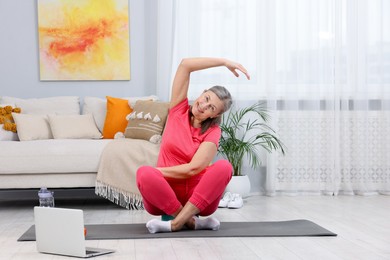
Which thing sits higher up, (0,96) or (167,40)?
(167,40)

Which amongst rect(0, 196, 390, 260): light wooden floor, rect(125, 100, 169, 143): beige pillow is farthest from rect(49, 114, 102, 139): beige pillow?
rect(0, 196, 390, 260): light wooden floor

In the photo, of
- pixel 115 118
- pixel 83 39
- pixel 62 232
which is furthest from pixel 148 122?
pixel 62 232

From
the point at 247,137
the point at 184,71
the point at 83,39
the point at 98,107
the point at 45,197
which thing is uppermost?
the point at 83,39

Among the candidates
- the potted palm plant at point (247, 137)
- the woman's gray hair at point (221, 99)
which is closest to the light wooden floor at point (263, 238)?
the potted palm plant at point (247, 137)

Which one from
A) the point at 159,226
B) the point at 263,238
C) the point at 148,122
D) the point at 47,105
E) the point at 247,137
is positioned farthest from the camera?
the point at 247,137

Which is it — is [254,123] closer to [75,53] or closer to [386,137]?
[386,137]

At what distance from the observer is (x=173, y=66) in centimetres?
588

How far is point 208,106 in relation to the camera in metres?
3.62

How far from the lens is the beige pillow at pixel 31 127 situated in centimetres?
518

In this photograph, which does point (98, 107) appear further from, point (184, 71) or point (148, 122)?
point (184, 71)

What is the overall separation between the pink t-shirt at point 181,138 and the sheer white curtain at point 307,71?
2.14 meters

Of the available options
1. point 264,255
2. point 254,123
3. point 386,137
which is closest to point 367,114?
point 386,137

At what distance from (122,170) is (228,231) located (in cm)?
128

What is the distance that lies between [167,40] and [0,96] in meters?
1.51
